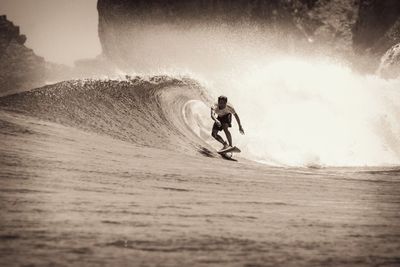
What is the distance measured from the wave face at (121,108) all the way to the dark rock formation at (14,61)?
5365cm

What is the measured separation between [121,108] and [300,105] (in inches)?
399

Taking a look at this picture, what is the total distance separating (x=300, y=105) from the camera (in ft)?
47.3

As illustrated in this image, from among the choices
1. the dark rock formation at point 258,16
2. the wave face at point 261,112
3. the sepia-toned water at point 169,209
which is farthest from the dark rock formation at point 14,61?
the sepia-toned water at point 169,209

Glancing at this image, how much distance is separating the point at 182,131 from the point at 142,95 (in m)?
1.83

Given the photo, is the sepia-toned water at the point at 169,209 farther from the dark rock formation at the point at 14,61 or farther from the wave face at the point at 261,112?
the dark rock formation at the point at 14,61

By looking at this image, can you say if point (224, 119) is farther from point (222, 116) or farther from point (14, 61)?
point (14, 61)

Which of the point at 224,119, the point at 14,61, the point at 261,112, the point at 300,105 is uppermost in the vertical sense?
the point at 14,61

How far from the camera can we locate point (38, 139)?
2.53 meters

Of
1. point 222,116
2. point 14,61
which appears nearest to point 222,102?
point 222,116

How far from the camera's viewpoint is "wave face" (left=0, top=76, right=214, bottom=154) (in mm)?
4520

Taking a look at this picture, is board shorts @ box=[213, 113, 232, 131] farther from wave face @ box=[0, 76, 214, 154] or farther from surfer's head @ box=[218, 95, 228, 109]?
wave face @ box=[0, 76, 214, 154]

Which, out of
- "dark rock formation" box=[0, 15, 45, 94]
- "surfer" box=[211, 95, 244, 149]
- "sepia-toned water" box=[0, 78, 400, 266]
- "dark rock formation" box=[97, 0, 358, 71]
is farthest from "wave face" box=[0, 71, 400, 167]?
"dark rock formation" box=[0, 15, 45, 94]

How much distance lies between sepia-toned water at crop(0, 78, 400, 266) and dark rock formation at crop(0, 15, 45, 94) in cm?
5874

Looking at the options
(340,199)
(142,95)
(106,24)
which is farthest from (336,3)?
(106,24)
